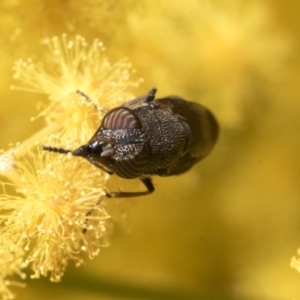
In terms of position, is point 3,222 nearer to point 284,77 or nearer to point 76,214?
point 76,214

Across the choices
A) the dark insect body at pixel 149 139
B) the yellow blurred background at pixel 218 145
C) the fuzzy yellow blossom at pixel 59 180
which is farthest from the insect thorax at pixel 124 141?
the yellow blurred background at pixel 218 145

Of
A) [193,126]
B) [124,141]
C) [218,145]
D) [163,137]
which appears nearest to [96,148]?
[124,141]

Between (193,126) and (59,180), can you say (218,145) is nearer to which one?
(193,126)

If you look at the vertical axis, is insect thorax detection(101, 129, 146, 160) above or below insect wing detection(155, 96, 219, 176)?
below

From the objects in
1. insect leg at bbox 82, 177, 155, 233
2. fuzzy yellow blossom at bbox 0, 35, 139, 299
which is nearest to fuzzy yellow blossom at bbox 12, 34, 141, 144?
fuzzy yellow blossom at bbox 0, 35, 139, 299

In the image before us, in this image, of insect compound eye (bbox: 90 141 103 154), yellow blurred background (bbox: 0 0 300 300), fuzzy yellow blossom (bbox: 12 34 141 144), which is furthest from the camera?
yellow blurred background (bbox: 0 0 300 300)

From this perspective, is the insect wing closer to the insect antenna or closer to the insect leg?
the insect leg

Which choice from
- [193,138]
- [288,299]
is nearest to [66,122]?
[193,138]

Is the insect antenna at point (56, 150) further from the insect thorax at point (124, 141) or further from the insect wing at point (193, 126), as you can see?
the insect wing at point (193, 126)
